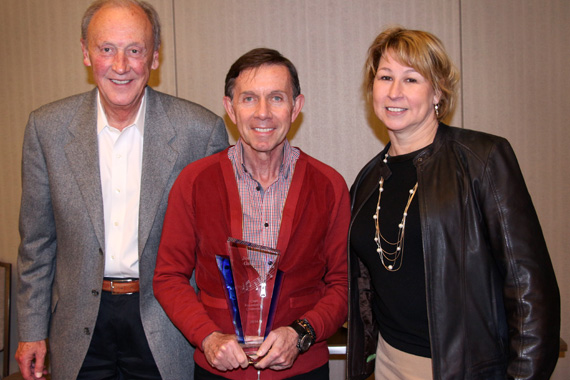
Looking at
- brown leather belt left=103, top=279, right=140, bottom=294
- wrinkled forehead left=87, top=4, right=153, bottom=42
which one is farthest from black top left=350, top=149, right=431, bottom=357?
wrinkled forehead left=87, top=4, right=153, bottom=42

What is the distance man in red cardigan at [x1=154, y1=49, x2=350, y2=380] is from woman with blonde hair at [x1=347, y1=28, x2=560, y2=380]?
0.45ft

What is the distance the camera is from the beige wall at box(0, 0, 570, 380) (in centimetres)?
339

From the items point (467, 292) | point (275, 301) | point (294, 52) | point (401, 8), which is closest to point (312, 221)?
point (275, 301)

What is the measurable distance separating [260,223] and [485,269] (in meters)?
0.79

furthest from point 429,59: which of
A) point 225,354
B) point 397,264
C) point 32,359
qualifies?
point 32,359

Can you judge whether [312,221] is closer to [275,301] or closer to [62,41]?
[275,301]

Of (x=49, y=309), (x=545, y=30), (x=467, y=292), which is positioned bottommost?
(x=49, y=309)

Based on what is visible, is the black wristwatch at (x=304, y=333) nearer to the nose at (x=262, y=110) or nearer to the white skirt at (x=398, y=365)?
the white skirt at (x=398, y=365)

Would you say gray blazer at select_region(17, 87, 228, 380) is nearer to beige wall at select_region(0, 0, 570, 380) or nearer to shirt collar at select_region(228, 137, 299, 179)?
shirt collar at select_region(228, 137, 299, 179)

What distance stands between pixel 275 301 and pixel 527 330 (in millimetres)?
808

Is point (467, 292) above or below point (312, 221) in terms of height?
below

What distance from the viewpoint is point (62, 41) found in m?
3.67

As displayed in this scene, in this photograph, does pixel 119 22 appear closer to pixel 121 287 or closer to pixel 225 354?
pixel 121 287

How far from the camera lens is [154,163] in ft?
6.69
